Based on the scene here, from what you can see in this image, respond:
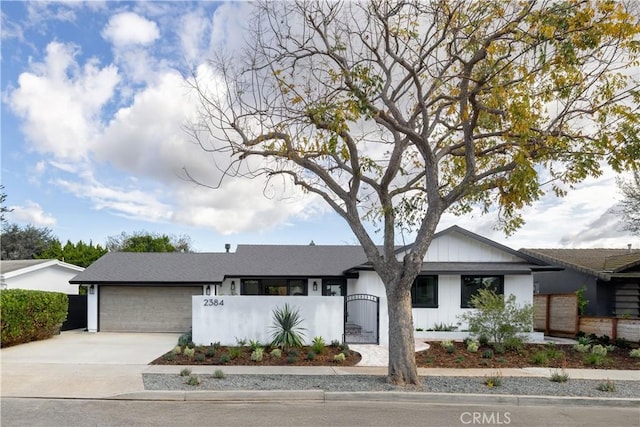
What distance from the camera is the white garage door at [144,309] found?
69.6ft

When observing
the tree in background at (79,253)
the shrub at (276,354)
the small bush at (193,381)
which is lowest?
the shrub at (276,354)

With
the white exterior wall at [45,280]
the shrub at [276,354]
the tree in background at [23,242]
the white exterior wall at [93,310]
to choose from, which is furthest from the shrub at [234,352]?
the tree in background at [23,242]

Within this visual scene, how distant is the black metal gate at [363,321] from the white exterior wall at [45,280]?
13.9 metres

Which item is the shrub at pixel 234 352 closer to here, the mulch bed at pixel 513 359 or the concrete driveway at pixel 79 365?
the concrete driveway at pixel 79 365


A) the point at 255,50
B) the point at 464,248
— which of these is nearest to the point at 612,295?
the point at 464,248

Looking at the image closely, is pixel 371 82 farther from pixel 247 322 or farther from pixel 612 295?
pixel 612 295

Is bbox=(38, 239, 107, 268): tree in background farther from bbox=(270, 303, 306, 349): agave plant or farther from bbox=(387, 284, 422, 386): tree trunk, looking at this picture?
bbox=(387, 284, 422, 386): tree trunk

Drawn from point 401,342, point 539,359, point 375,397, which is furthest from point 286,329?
point 539,359

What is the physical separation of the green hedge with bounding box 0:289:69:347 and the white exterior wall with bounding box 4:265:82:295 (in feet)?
14.8

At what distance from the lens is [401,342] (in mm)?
10391

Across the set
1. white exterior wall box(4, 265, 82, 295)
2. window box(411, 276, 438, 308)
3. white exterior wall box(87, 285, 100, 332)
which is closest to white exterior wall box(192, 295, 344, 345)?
window box(411, 276, 438, 308)

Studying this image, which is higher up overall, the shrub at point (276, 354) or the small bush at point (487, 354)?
the shrub at point (276, 354)

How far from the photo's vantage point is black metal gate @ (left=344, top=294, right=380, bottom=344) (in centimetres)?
1669

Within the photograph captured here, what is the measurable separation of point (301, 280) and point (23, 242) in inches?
1216
